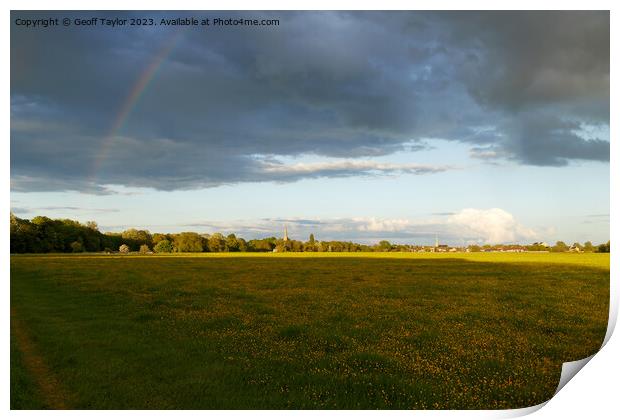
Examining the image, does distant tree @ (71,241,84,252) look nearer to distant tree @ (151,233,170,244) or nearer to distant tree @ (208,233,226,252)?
distant tree @ (151,233,170,244)

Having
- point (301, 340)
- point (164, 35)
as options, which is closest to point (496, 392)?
point (301, 340)

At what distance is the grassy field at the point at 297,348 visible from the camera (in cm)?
982

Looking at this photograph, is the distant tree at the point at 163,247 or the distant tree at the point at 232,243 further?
the distant tree at the point at 163,247

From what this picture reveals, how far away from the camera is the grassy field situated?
9.82 metres

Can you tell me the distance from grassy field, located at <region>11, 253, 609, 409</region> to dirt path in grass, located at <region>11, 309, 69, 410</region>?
43 millimetres

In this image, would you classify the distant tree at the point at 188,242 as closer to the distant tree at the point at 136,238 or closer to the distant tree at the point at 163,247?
the distant tree at the point at 163,247

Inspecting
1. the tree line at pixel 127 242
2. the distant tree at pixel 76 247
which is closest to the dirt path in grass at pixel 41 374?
the tree line at pixel 127 242

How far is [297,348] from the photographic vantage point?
1278 centimetres

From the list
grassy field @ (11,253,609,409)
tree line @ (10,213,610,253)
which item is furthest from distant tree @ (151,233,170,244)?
grassy field @ (11,253,609,409)

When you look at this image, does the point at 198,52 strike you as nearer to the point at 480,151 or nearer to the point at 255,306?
the point at 255,306

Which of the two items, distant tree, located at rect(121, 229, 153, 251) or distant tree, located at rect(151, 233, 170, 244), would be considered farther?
distant tree, located at rect(151, 233, 170, 244)

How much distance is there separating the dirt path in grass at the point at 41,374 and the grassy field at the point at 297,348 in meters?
0.04
